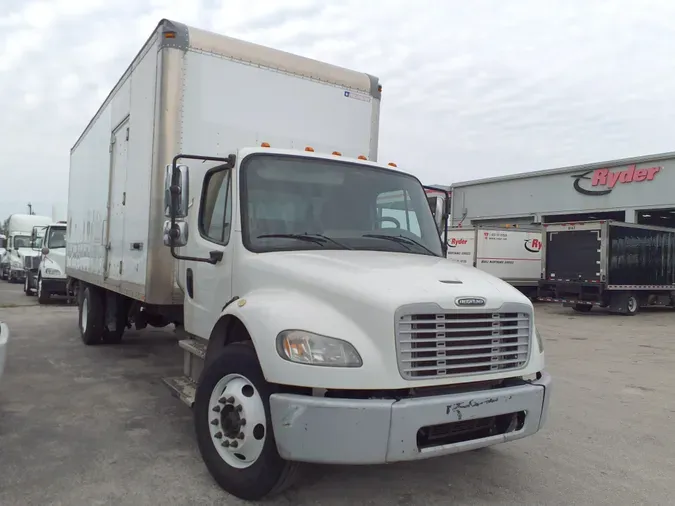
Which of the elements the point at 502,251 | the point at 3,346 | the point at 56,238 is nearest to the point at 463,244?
the point at 502,251

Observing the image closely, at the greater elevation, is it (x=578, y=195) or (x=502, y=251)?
(x=578, y=195)

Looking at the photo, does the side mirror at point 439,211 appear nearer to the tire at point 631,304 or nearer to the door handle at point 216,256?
the door handle at point 216,256

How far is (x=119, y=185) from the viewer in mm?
6867

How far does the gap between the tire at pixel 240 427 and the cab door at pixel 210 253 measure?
75 cm

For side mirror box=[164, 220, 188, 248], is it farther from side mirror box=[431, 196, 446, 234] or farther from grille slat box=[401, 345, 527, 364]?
side mirror box=[431, 196, 446, 234]

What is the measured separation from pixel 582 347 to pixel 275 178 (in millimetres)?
9049

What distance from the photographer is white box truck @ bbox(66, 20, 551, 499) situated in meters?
3.17

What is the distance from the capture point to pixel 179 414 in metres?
5.47

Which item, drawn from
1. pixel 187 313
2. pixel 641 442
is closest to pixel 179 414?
pixel 187 313

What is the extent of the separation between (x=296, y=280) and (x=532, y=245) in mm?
21233

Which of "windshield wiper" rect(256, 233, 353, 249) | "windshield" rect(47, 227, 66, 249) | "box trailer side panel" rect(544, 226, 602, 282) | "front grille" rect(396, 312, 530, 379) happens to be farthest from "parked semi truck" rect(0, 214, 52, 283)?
"front grille" rect(396, 312, 530, 379)

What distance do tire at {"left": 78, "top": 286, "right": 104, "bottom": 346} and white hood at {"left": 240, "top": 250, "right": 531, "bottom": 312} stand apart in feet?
18.1

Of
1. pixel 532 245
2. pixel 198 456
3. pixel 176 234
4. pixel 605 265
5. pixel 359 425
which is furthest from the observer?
pixel 532 245

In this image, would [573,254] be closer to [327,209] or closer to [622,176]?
[622,176]
